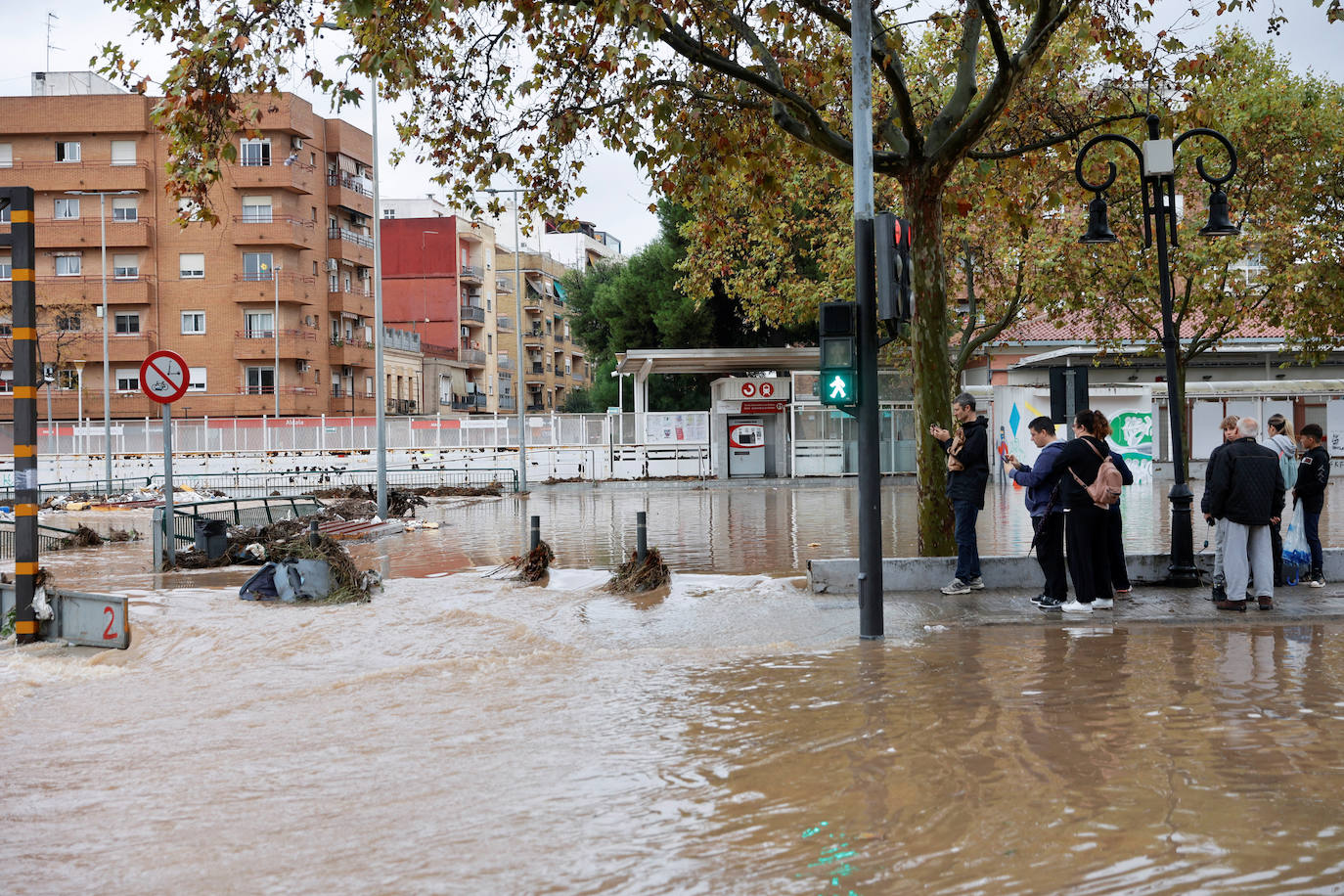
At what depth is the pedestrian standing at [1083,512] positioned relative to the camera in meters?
10.5

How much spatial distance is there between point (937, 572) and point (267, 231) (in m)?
52.4

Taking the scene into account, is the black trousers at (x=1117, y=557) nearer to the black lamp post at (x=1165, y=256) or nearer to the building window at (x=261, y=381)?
the black lamp post at (x=1165, y=256)

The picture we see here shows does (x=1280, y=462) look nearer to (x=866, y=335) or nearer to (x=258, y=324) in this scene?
(x=866, y=335)

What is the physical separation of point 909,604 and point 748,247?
978 inches

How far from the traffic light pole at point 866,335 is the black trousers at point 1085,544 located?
2.14 m

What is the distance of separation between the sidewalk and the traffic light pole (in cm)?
91

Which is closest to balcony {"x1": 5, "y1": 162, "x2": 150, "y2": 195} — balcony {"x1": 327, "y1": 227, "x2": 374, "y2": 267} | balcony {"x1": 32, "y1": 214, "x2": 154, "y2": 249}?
balcony {"x1": 32, "y1": 214, "x2": 154, "y2": 249}

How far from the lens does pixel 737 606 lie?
11.6m

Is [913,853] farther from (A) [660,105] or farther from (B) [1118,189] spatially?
(B) [1118,189]

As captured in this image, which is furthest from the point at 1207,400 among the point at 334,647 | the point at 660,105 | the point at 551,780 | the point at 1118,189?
the point at 551,780

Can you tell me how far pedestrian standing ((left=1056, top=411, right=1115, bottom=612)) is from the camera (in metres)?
10.5

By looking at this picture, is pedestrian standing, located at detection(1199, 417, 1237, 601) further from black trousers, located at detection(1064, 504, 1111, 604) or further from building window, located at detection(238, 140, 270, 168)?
building window, located at detection(238, 140, 270, 168)

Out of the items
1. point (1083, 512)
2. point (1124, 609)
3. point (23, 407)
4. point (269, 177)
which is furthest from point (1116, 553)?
point (269, 177)

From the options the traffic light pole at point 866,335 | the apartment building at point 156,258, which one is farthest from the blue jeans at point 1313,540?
the apartment building at point 156,258
